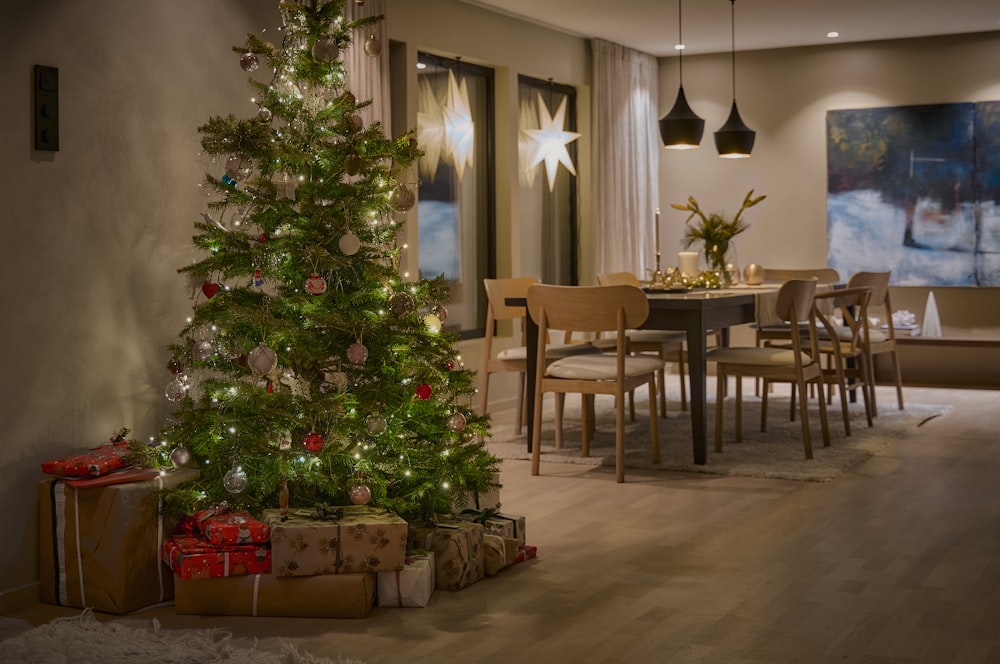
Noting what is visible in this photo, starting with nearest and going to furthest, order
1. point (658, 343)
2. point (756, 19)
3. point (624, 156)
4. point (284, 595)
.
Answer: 1. point (284, 595)
2. point (658, 343)
3. point (756, 19)
4. point (624, 156)

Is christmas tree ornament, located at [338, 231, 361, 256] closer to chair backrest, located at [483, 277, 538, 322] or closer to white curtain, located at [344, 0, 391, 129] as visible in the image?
white curtain, located at [344, 0, 391, 129]

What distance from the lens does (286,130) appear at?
3.71m

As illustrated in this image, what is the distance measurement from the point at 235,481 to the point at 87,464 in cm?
44

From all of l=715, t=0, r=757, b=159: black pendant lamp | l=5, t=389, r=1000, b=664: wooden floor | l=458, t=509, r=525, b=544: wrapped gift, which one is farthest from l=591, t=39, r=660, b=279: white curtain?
l=458, t=509, r=525, b=544: wrapped gift

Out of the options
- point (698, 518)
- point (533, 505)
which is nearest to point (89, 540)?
point (533, 505)

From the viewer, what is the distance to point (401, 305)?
365 cm

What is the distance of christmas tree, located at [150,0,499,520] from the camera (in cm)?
360

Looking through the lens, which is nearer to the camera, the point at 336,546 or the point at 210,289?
the point at 336,546

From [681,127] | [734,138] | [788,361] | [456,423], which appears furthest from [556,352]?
[456,423]

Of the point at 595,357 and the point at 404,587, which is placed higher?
the point at 595,357

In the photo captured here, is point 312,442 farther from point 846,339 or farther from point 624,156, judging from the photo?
point 624,156

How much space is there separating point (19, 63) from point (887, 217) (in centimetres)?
698

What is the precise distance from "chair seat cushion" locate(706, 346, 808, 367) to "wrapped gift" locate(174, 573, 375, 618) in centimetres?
280

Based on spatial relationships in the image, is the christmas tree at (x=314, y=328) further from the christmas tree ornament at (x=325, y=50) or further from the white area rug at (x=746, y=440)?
the white area rug at (x=746, y=440)
